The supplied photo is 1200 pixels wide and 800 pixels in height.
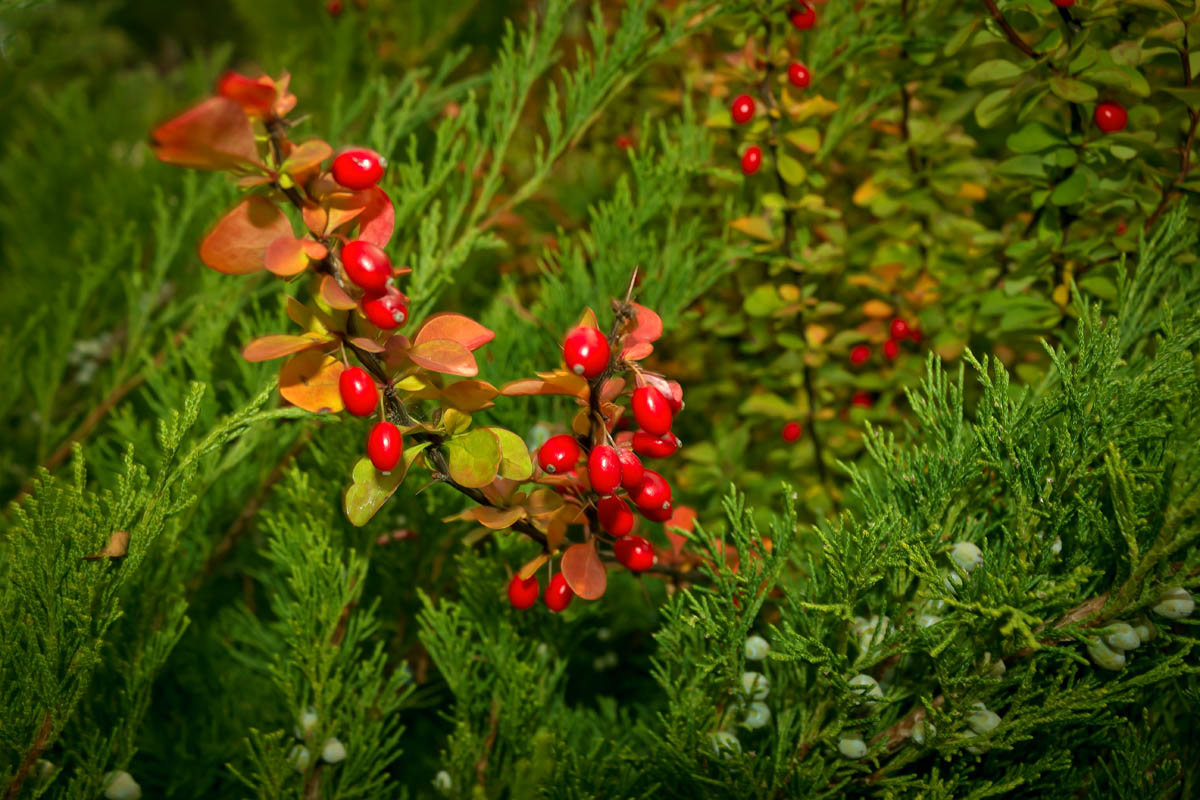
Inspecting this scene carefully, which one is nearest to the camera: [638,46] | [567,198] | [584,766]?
[584,766]

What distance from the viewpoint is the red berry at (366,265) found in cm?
38

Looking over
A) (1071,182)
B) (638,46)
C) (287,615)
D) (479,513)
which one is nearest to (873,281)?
(1071,182)

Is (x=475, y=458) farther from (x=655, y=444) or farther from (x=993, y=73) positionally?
(x=993, y=73)

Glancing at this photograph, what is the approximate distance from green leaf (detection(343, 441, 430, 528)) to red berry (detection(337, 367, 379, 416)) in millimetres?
47

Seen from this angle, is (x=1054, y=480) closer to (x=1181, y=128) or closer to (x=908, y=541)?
(x=908, y=541)

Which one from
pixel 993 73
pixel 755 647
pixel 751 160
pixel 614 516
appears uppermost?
pixel 993 73

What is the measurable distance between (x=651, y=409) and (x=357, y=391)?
0.14 meters

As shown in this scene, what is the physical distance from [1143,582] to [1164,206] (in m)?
0.29

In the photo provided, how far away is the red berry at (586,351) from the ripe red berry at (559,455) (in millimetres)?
46

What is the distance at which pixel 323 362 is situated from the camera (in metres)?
0.43

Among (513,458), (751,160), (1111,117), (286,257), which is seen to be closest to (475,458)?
(513,458)

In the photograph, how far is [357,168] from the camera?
1.25 ft

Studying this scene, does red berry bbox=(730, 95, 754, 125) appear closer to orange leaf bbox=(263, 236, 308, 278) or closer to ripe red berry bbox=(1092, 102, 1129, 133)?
ripe red berry bbox=(1092, 102, 1129, 133)

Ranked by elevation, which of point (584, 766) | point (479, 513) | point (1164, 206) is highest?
point (1164, 206)
